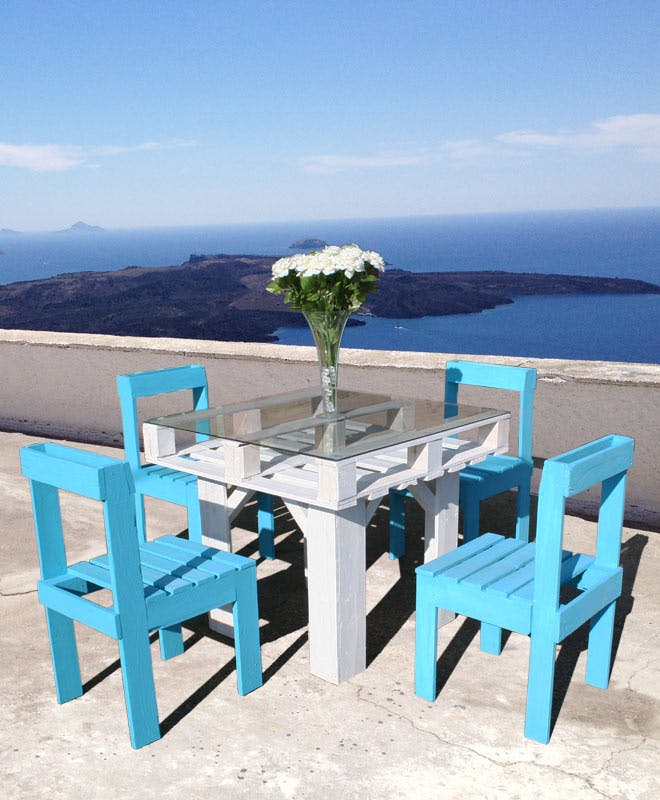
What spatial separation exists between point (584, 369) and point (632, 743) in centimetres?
216

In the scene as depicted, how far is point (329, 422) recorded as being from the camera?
2424 millimetres

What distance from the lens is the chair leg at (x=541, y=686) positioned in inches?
74.7

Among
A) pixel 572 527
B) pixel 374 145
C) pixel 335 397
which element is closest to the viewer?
pixel 335 397

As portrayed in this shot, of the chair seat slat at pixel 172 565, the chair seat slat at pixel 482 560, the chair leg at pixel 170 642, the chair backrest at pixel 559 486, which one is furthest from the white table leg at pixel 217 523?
the chair backrest at pixel 559 486

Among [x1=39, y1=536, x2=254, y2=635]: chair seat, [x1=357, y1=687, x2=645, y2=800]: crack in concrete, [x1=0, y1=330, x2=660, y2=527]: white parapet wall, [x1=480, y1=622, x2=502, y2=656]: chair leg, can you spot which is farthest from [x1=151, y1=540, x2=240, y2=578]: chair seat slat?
[x1=0, y1=330, x2=660, y2=527]: white parapet wall

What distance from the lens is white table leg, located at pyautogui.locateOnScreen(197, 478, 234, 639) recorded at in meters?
2.48

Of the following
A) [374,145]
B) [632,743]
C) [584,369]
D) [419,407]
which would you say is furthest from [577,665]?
[374,145]

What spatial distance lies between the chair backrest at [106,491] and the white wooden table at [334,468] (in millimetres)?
473

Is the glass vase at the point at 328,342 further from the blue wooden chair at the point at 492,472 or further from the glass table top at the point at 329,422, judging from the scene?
the blue wooden chair at the point at 492,472

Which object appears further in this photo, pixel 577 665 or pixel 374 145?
pixel 374 145

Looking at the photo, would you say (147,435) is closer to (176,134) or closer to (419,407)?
(419,407)

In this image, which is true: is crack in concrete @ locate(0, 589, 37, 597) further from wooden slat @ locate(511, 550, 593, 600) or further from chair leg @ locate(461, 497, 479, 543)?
wooden slat @ locate(511, 550, 593, 600)

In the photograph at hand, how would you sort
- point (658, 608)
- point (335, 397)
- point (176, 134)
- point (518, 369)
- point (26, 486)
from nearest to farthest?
point (335, 397) < point (658, 608) < point (518, 369) < point (26, 486) < point (176, 134)

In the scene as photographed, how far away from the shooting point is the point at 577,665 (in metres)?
2.35
